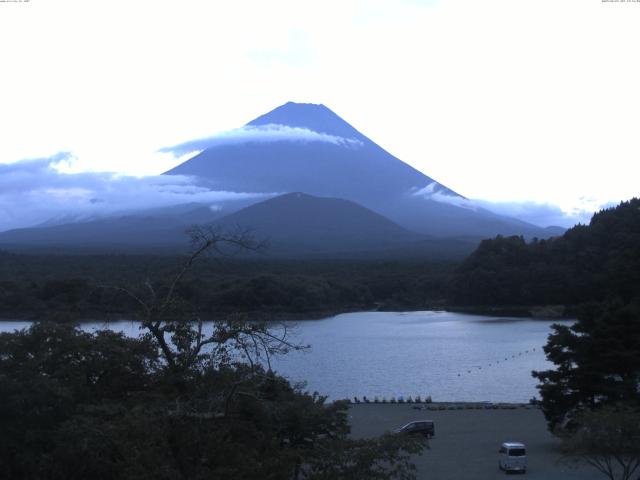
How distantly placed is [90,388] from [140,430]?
2118mm

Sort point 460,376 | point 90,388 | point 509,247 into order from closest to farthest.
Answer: point 90,388
point 460,376
point 509,247

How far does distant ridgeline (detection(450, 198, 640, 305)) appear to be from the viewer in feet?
120

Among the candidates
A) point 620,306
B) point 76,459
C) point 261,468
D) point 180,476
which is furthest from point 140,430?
point 620,306

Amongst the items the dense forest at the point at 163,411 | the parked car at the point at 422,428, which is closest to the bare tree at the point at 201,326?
the dense forest at the point at 163,411

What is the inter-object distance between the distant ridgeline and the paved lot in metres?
22.6

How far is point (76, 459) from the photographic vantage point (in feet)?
17.9

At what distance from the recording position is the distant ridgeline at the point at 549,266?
3644cm

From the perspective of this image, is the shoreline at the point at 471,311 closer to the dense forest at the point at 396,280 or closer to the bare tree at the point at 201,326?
the dense forest at the point at 396,280

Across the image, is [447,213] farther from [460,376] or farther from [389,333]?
[460,376]

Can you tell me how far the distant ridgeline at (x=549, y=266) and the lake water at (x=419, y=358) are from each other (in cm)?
411

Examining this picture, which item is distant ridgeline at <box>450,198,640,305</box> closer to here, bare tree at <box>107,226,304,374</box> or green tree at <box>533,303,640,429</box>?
green tree at <box>533,303,640,429</box>


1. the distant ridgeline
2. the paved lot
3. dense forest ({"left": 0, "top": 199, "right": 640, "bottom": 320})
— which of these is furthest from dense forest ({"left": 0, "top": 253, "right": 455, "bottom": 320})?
the paved lot

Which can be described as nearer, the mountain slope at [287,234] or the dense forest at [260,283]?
the dense forest at [260,283]

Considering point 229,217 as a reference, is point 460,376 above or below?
below
